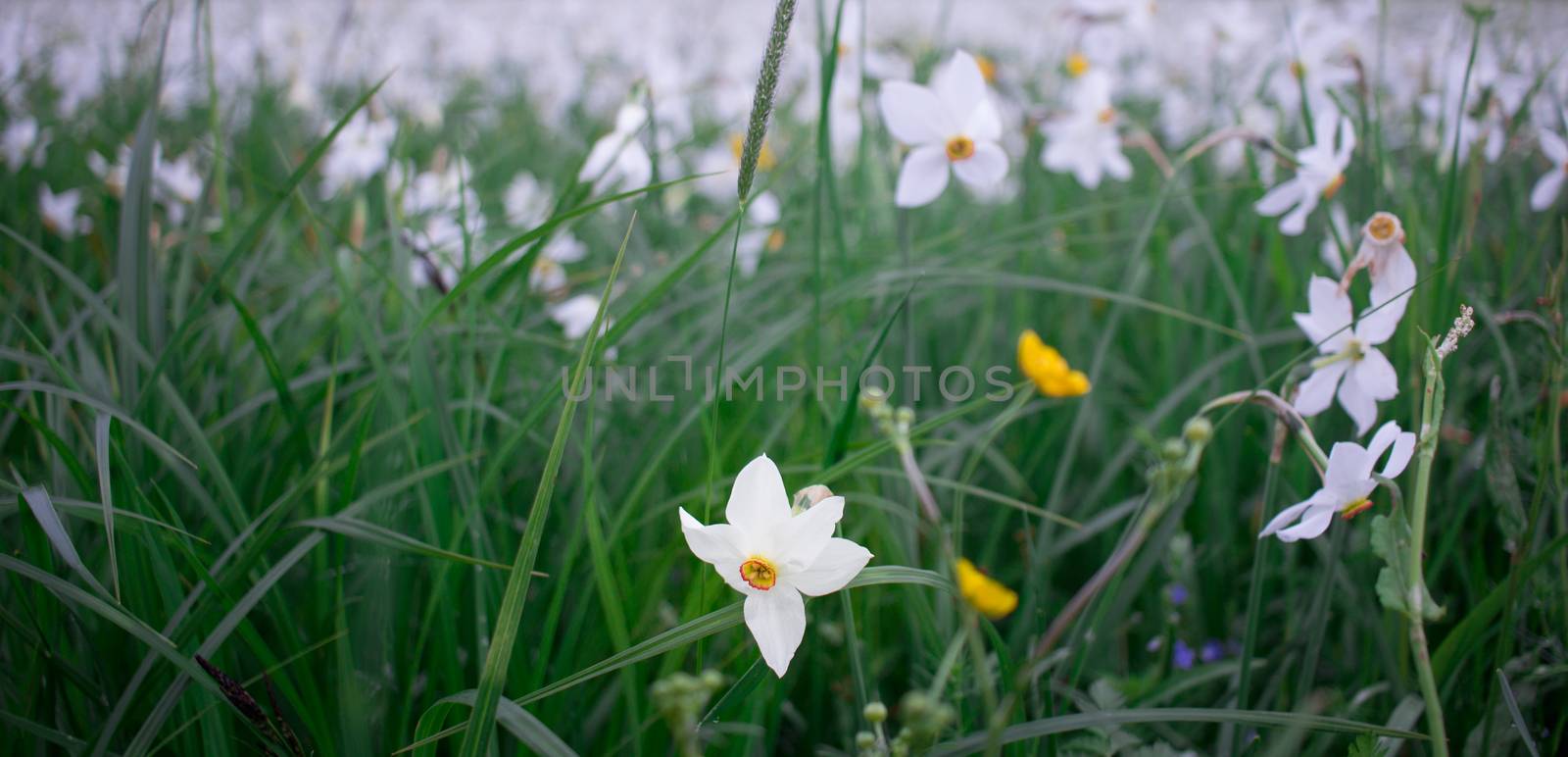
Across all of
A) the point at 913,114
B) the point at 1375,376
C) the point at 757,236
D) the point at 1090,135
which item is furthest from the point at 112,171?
the point at 1375,376

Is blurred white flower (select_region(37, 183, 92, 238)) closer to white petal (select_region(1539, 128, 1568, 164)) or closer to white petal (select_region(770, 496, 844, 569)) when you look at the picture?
white petal (select_region(770, 496, 844, 569))

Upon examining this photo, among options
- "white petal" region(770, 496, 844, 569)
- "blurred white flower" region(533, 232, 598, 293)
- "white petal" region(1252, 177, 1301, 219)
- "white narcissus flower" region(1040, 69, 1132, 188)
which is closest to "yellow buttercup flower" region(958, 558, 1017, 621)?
"white petal" region(770, 496, 844, 569)

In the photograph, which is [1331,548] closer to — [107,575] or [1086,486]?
[1086,486]

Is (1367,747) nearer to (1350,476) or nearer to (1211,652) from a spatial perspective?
(1350,476)

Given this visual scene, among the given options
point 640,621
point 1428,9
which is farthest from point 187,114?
point 1428,9

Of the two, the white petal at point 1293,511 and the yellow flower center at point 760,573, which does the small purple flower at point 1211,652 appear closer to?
the white petal at point 1293,511

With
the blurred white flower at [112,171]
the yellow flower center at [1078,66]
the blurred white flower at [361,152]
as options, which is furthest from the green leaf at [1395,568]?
the blurred white flower at [112,171]
